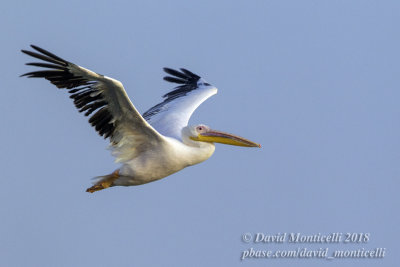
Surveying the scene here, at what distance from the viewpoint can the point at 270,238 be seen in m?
12.8

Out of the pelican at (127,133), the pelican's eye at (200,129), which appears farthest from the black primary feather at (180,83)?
the pelican's eye at (200,129)

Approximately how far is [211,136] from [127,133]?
54.8 inches

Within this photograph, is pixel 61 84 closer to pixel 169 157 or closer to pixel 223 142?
pixel 169 157

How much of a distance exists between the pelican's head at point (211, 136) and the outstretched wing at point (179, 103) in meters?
0.37

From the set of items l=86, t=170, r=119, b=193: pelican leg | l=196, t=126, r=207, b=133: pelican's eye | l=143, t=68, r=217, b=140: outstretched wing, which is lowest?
l=86, t=170, r=119, b=193: pelican leg

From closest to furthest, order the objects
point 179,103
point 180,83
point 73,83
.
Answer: point 73,83, point 179,103, point 180,83

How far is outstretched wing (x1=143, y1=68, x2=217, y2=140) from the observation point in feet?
43.5

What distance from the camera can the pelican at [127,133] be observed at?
1096cm

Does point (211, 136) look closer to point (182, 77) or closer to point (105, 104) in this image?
point (105, 104)

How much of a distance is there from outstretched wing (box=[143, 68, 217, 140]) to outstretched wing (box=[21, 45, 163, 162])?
96cm

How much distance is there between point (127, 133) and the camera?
11719 millimetres

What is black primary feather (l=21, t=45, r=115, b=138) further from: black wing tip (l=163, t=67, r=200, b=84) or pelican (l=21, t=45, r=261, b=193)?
black wing tip (l=163, t=67, r=200, b=84)

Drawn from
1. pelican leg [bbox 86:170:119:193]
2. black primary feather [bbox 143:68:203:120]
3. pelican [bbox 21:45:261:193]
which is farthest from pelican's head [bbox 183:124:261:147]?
black primary feather [bbox 143:68:203:120]

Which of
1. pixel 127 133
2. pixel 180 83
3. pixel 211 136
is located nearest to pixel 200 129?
pixel 211 136
